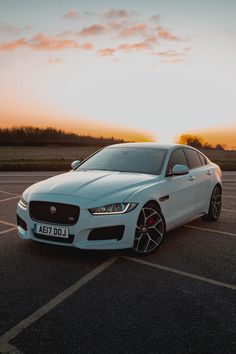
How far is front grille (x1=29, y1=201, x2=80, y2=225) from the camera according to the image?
16.4 ft

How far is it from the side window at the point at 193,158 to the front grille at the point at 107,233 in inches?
103

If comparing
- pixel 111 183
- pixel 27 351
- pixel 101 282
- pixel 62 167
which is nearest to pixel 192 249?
pixel 111 183

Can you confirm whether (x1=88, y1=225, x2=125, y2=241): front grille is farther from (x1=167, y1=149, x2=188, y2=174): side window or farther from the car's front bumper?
(x1=167, y1=149, x2=188, y2=174): side window

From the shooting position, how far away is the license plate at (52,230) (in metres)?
4.97

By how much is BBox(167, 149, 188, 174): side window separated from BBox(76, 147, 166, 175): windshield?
0.14 metres

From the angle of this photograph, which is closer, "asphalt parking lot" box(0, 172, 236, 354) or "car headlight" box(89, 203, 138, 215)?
"asphalt parking lot" box(0, 172, 236, 354)

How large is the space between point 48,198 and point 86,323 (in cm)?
209

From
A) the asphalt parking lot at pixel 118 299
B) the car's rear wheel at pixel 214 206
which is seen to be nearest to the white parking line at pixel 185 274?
the asphalt parking lot at pixel 118 299

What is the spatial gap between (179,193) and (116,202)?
157 centimetres

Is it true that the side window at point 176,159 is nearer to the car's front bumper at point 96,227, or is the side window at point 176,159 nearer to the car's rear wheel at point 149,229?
the car's rear wheel at point 149,229

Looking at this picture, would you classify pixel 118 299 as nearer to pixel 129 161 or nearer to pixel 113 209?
pixel 113 209

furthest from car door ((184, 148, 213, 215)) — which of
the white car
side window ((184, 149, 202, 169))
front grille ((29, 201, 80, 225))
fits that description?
front grille ((29, 201, 80, 225))

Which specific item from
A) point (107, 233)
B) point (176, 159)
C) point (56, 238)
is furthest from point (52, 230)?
point (176, 159)

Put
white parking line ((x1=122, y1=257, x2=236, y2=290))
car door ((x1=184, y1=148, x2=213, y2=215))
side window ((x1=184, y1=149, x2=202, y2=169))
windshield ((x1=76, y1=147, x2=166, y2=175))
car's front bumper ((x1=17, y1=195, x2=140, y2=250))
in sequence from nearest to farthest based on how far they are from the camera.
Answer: white parking line ((x1=122, y1=257, x2=236, y2=290))
car's front bumper ((x1=17, y1=195, x2=140, y2=250))
windshield ((x1=76, y1=147, x2=166, y2=175))
car door ((x1=184, y1=148, x2=213, y2=215))
side window ((x1=184, y1=149, x2=202, y2=169))
